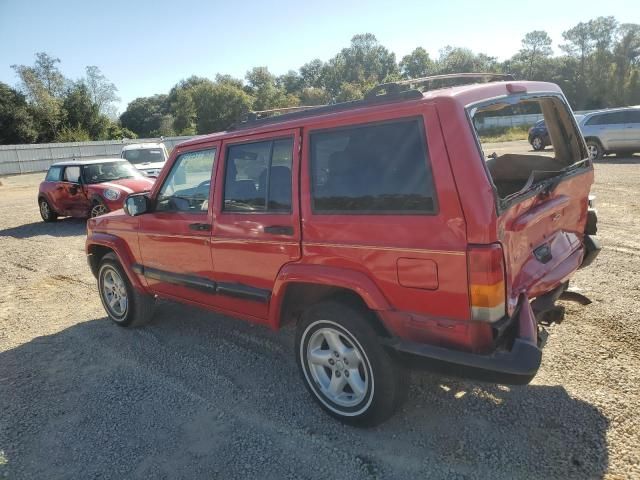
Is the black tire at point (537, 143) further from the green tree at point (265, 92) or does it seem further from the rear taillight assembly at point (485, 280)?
the green tree at point (265, 92)

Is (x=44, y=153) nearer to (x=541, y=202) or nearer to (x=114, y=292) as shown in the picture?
(x=114, y=292)

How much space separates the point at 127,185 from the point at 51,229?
2384 millimetres

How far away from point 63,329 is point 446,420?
4204 millimetres

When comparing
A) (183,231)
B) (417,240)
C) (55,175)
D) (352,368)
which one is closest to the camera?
(417,240)

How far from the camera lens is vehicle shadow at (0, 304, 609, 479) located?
262 centimetres

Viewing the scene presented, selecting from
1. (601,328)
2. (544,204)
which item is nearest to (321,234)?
(544,204)

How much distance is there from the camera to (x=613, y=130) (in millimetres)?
15000

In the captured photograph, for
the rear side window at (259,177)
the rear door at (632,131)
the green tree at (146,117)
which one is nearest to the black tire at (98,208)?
the rear side window at (259,177)

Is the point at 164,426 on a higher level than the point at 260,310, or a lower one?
lower

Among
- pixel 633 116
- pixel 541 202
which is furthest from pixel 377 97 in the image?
pixel 633 116

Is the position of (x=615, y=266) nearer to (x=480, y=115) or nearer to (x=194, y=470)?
(x=480, y=115)

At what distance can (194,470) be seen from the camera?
8.91ft

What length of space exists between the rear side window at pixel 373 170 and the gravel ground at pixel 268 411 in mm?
1420

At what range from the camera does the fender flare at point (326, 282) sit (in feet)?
8.72
